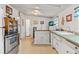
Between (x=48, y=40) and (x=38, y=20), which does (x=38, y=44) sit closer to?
(x=48, y=40)

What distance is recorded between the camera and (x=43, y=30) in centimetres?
537

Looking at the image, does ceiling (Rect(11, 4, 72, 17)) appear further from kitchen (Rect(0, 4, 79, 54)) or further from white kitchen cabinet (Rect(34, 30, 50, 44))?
white kitchen cabinet (Rect(34, 30, 50, 44))

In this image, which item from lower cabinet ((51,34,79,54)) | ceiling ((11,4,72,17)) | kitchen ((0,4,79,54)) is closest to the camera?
lower cabinet ((51,34,79,54))

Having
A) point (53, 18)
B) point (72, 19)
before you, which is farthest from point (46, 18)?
point (72, 19)

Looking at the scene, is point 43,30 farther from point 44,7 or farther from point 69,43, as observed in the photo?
point 69,43

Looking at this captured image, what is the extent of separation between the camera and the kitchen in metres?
2.25

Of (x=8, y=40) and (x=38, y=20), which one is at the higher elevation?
(x=38, y=20)

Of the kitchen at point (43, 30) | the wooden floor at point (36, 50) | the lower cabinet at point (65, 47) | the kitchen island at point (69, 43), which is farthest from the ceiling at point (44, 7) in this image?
the wooden floor at point (36, 50)

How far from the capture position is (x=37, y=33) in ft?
16.9

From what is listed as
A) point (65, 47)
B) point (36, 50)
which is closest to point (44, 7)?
point (36, 50)

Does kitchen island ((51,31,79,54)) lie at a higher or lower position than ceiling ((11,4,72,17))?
lower

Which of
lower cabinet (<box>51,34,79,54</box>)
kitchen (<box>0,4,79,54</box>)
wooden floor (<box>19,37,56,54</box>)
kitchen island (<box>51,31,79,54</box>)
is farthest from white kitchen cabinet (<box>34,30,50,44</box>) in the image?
kitchen island (<box>51,31,79,54</box>)

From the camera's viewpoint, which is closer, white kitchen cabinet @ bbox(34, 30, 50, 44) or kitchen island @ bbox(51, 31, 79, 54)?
kitchen island @ bbox(51, 31, 79, 54)
